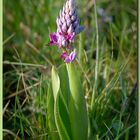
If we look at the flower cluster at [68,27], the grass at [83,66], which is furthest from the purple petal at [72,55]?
the grass at [83,66]

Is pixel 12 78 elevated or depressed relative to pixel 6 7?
depressed

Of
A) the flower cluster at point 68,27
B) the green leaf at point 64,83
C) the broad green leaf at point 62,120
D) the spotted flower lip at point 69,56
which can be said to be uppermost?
the flower cluster at point 68,27

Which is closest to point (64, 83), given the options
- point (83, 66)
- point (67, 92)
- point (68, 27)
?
point (67, 92)

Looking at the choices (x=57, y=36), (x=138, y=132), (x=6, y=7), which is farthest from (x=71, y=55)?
(x=6, y=7)

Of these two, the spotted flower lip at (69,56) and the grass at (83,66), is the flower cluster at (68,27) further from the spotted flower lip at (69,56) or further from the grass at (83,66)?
the grass at (83,66)

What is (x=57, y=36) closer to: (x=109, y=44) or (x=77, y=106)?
(x=77, y=106)

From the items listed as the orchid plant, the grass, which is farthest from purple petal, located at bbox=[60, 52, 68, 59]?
the grass
